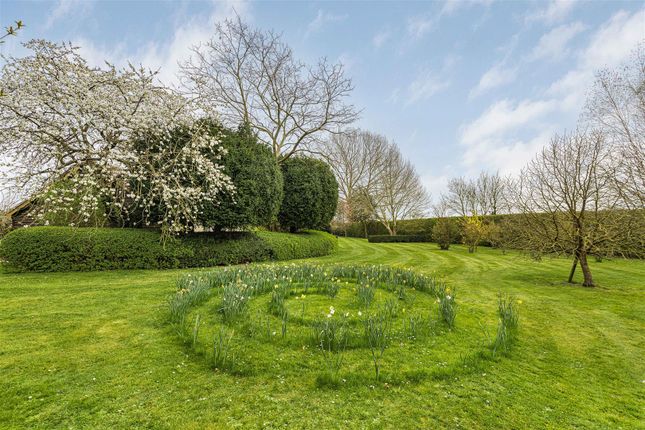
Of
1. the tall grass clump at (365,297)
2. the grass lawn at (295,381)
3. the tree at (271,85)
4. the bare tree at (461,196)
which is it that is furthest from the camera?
the bare tree at (461,196)

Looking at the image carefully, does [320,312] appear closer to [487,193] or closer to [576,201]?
[576,201]

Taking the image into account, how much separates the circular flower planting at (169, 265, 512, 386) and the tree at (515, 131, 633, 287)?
185 inches

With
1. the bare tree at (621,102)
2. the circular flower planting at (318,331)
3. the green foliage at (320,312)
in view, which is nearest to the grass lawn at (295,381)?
the circular flower planting at (318,331)

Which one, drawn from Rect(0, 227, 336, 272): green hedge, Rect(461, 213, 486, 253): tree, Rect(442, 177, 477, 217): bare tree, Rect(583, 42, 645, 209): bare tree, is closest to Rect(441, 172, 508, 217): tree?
Rect(442, 177, 477, 217): bare tree

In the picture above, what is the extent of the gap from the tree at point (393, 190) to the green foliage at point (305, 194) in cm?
1708

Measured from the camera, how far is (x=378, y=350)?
10.8ft

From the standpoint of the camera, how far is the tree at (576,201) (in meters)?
7.33

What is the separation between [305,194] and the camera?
13.5 metres

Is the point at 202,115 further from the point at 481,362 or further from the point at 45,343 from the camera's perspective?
the point at 481,362

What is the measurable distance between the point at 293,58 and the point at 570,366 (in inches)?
654

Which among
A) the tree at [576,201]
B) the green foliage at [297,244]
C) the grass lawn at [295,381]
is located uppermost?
the tree at [576,201]

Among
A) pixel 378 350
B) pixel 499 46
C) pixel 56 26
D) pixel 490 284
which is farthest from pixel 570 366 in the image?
pixel 56 26

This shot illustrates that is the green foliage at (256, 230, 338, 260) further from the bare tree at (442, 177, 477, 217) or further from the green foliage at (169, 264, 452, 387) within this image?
the bare tree at (442, 177, 477, 217)

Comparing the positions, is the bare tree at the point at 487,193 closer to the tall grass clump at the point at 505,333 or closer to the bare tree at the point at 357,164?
the bare tree at the point at 357,164
